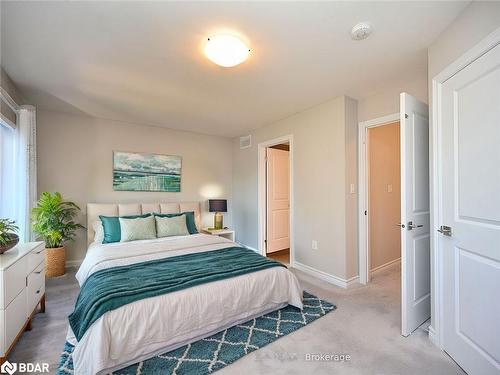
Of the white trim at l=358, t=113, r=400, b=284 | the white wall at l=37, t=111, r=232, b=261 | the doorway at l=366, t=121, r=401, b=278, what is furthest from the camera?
the white wall at l=37, t=111, r=232, b=261

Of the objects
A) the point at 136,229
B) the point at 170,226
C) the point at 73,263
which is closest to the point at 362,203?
the point at 170,226

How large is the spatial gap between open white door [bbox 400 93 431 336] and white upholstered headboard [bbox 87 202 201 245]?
10.7 feet

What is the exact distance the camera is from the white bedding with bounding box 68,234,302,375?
1472 millimetres

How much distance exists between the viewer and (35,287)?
2.07 meters

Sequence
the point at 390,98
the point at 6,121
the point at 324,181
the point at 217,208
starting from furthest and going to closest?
the point at 217,208 → the point at 324,181 → the point at 390,98 → the point at 6,121

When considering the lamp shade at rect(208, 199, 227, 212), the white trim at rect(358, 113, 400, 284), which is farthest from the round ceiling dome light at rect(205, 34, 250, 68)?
the lamp shade at rect(208, 199, 227, 212)

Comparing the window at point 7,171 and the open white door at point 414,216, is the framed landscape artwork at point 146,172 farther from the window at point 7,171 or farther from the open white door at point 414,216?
the open white door at point 414,216

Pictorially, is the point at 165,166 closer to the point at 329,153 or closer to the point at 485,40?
the point at 329,153

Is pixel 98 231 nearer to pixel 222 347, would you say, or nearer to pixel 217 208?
pixel 217 208

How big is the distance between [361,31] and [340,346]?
2415 mm

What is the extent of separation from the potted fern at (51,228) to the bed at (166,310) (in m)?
0.96

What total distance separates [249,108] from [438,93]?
2213 millimetres

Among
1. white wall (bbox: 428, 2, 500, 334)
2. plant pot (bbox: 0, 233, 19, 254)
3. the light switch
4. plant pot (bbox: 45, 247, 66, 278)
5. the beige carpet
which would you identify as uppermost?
white wall (bbox: 428, 2, 500, 334)

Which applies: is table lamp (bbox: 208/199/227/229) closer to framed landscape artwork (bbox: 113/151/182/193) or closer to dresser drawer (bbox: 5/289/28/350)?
framed landscape artwork (bbox: 113/151/182/193)
